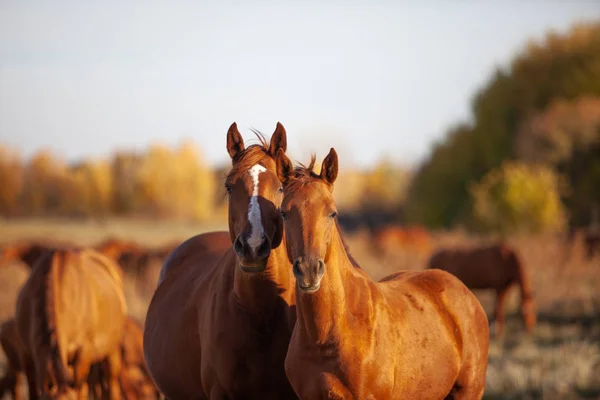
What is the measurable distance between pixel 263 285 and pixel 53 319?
3200 mm

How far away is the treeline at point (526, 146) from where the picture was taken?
30.3m

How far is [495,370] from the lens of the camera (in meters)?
10.6

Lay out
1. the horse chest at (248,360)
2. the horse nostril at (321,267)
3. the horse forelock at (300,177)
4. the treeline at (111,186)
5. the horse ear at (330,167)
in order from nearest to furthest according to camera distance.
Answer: the horse nostril at (321,267) → the horse forelock at (300,177) → the horse ear at (330,167) → the horse chest at (248,360) → the treeline at (111,186)

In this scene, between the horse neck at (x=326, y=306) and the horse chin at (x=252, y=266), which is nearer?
the horse neck at (x=326, y=306)

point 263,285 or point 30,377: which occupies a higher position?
point 263,285

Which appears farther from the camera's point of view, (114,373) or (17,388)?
(17,388)

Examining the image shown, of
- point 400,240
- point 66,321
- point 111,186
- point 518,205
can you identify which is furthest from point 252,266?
point 111,186

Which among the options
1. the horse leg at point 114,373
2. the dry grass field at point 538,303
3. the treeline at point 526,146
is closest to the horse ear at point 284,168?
the horse leg at point 114,373

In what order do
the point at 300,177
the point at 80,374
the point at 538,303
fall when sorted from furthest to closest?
the point at 538,303
the point at 80,374
the point at 300,177

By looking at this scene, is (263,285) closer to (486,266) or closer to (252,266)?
(252,266)

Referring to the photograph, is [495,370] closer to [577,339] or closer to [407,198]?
[577,339]

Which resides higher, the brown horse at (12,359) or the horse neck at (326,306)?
the horse neck at (326,306)

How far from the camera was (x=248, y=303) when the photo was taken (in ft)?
16.0

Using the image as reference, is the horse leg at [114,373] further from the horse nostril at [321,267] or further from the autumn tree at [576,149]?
the autumn tree at [576,149]
